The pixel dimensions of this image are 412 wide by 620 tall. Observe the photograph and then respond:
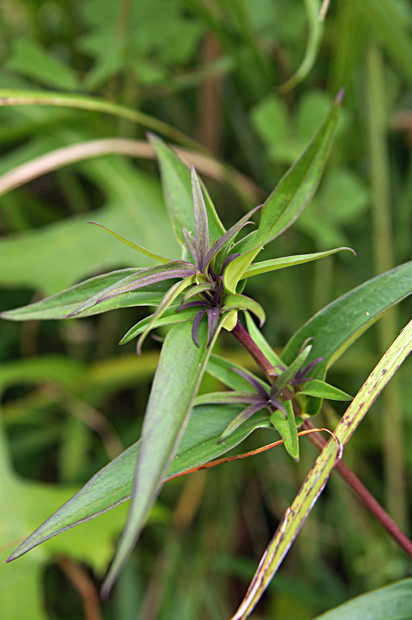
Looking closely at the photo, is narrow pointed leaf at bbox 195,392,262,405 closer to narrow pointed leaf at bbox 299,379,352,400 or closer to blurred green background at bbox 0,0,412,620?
narrow pointed leaf at bbox 299,379,352,400

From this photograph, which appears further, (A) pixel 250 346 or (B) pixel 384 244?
(B) pixel 384 244

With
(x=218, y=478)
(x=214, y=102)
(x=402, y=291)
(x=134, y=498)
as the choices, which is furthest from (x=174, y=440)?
(x=214, y=102)

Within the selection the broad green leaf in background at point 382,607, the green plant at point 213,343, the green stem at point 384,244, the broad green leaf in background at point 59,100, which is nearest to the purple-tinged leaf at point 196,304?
the green plant at point 213,343

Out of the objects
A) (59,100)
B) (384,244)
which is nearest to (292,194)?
(59,100)

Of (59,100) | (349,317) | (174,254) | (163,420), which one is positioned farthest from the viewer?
(174,254)

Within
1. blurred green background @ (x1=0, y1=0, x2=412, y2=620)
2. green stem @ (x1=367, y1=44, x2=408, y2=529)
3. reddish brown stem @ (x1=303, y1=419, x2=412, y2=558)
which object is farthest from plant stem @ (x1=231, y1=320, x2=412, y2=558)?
green stem @ (x1=367, y1=44, x2=408, y2=529)

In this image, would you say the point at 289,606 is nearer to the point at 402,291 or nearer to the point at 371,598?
the point at 371,598

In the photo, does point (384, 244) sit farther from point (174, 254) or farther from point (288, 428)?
point (288, 428)
